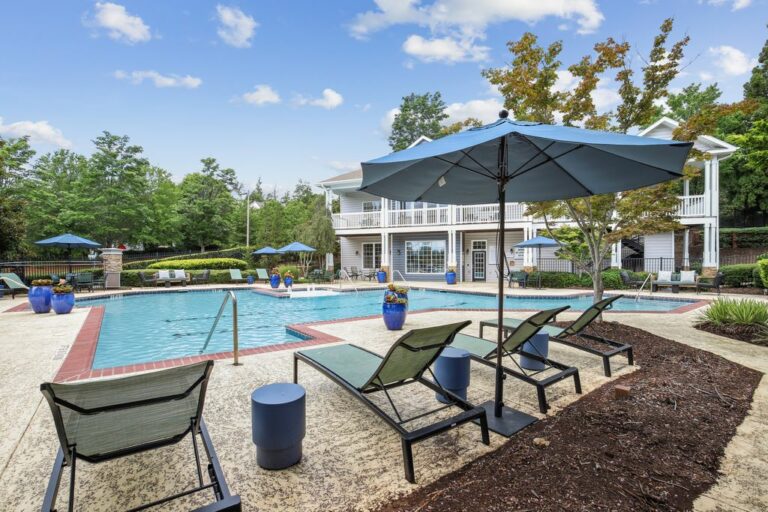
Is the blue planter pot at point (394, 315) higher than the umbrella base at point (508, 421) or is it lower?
higher

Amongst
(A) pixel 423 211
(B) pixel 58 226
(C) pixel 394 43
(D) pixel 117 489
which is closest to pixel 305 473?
(D) pixel 117 489

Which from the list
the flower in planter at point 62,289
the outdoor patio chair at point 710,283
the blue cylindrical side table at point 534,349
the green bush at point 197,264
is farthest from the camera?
the green bush at point 197,264

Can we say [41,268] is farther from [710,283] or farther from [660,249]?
[660,249]

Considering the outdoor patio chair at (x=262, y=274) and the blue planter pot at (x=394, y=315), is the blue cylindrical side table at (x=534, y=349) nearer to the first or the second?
the blue planter pot at (x=394, y=315)

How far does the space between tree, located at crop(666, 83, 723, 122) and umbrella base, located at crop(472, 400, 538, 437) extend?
32984 mm

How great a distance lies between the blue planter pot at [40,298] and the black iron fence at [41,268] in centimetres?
876

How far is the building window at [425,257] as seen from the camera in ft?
69.7

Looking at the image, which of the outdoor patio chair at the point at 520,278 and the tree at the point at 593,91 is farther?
the outdoor patio chair at the point at 520,278

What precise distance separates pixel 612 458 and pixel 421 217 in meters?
18.0

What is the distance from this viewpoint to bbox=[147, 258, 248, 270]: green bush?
65.0 feet

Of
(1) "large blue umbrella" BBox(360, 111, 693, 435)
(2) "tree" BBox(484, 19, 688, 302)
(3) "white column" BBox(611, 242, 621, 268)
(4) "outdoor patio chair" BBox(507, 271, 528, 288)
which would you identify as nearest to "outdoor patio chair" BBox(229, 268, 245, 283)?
(4) "outdoor patio chair" BBox(507, 271, 528, 288)

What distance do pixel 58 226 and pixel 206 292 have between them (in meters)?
16.4

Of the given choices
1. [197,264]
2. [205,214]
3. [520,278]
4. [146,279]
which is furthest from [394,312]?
[205,214]

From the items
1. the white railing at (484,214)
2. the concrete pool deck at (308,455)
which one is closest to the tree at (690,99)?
the white railing at (484,214)
